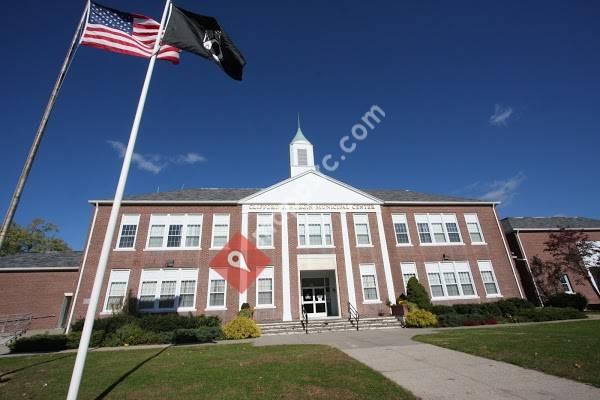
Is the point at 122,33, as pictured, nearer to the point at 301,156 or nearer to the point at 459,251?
the point at 301,156

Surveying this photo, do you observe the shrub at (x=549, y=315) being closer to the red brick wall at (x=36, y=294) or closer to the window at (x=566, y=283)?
the window at (x=566, y=283)

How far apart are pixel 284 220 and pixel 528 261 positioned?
20.4 m

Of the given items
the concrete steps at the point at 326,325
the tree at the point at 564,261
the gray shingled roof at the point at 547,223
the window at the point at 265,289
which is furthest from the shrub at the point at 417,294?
the gray shingled roof at the point at 547,223

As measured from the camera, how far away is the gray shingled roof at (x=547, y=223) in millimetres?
25859

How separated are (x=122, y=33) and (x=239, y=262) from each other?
15.1 metres

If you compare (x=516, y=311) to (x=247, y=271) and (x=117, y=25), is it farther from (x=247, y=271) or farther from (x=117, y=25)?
(x=117, y=25)

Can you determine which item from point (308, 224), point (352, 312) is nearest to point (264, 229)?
point (308, 224)

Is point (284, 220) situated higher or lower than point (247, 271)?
higher

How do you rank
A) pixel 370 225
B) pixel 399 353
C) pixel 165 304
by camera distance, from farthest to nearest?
pixel 370 225
pixel 165 304
pixel 399 353

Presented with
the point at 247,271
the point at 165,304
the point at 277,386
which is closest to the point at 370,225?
the point at 247,271

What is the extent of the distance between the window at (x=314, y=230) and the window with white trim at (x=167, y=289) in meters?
7.77

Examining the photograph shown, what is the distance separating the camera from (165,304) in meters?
18.6

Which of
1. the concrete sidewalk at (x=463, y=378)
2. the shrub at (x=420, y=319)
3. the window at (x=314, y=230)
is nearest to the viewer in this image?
the concrete sidewalk at (x=463, y=378)

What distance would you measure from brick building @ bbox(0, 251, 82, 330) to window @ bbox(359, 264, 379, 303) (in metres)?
21.1
